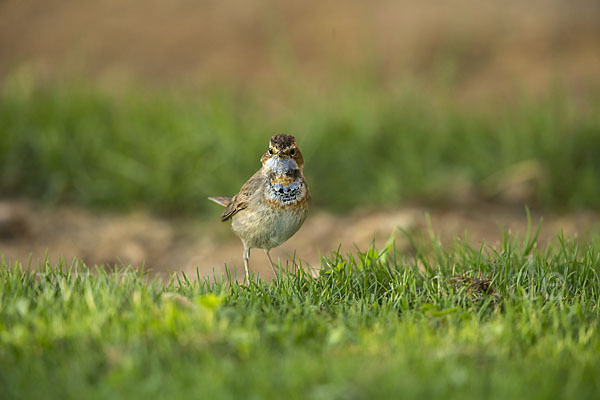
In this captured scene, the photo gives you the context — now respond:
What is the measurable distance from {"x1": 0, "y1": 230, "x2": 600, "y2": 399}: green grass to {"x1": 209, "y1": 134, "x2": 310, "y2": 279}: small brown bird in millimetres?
353

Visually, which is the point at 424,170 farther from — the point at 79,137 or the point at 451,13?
the point at 451,13

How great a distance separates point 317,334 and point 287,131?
4565 mm

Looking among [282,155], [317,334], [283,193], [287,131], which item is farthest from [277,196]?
[287,131]

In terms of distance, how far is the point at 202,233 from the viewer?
7.08 meters

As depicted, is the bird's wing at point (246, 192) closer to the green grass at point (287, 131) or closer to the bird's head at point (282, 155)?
the bird's head at point (282, 155)

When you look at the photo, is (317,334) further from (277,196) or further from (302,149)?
(302,149)

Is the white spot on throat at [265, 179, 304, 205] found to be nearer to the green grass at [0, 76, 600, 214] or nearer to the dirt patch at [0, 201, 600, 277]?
the dirt patch at [0, 201, 600, 277]

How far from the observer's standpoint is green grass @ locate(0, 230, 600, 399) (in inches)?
121

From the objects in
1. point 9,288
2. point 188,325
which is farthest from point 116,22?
point 188,325

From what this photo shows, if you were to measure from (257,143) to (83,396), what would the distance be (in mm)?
4871

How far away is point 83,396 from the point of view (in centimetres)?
299

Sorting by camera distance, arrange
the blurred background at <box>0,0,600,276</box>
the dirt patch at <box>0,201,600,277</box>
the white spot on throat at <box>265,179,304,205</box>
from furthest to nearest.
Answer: the blurred background at <box>0,0,600,276</box>
the dirt patch at <box>0,201,600,277</box>
the white spot on throat at <box>265,179,304,205</box>

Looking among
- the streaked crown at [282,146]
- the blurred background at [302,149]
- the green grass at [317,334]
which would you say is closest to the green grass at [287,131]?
the blurred background at [302,149]

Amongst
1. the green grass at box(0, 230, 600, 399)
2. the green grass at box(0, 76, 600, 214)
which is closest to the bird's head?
the green grass at box(0, 230, 600, 399)
